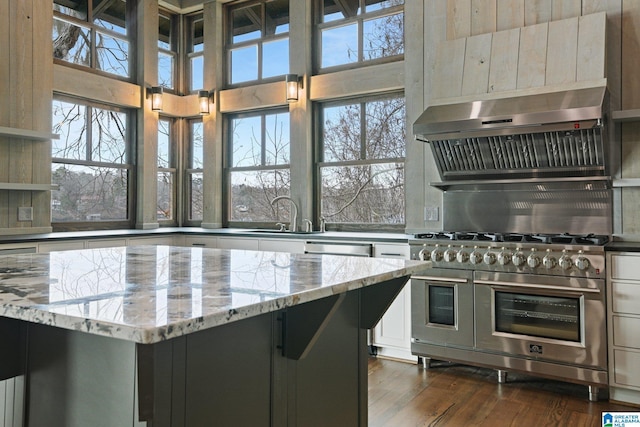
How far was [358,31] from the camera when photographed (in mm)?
4676

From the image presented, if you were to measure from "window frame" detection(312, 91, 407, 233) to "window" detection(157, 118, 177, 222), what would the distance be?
193 cm

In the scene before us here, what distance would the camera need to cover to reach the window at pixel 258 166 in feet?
16.9

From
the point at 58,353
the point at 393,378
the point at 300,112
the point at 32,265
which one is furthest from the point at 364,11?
the point at 58,353

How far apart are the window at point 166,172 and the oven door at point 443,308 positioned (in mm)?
3352

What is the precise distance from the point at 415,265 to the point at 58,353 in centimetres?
121

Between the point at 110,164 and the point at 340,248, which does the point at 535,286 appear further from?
the point at 110,164

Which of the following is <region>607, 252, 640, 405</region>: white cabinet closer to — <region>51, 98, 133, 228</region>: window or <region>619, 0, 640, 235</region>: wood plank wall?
<region>619, 0, 640, 235</region>: wood plank wall

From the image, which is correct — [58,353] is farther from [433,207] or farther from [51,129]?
[51,129]

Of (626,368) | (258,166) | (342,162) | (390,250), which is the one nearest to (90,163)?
(258,166)

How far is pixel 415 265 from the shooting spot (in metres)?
1.79

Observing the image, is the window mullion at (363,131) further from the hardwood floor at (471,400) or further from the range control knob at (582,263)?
the range control knob at (582,263)

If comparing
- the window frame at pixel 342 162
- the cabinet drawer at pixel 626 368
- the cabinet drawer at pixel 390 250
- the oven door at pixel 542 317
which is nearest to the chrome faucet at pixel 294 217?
the window frame at pixel 342 162

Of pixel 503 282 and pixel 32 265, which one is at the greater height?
pixel 32 265

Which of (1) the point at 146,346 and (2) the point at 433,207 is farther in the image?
(2) the point at 433,207
